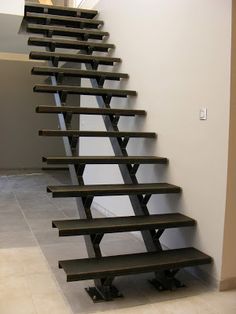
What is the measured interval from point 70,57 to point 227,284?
2.75 m

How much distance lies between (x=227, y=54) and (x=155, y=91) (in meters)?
1.07

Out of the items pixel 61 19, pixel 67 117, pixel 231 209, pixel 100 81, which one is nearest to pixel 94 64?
pixel 100 81

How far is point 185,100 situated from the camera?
10.1ft

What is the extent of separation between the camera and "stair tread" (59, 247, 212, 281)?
2.40 meters

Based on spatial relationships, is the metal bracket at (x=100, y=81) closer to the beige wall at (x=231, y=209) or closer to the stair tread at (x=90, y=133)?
the stair tread at (x=90, y=133)

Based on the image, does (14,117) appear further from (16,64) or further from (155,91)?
(155,91)

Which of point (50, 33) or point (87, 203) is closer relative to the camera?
point (87, 203)

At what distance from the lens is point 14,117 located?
8.38m

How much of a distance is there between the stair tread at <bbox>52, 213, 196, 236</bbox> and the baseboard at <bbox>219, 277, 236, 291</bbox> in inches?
18.3

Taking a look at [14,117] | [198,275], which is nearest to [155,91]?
[198,275]

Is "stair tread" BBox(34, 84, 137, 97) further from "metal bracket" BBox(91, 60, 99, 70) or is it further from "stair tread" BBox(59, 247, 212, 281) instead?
"stair tread" BBox(59, 247, 212, 281)

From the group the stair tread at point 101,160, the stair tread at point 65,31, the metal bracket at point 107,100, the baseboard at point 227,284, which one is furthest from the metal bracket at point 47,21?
the baseboard at point 227,284

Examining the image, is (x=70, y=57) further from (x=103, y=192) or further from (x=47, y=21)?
(x=103, y=192)

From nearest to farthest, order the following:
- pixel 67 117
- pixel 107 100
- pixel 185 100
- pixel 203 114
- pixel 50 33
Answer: pixel 203 114, pixel 185 100, pixel 67 117, pixel 107 100, pixel 50 33
